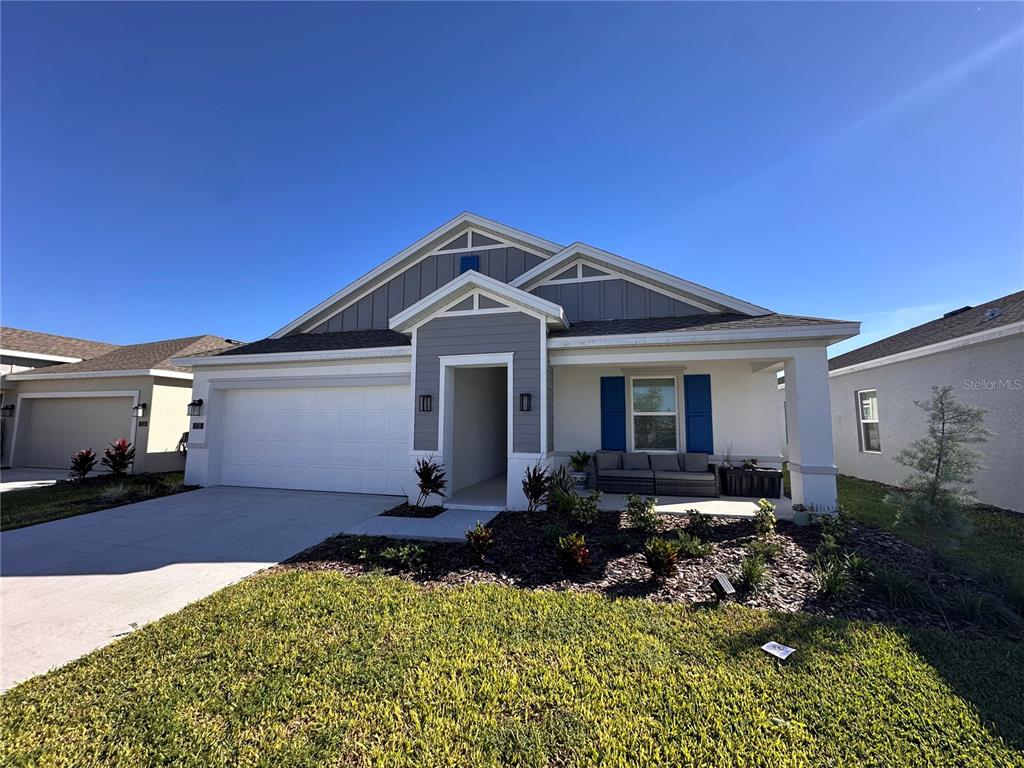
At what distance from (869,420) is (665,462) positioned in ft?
24.5

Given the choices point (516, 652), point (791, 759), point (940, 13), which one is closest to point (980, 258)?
point (940, 13)

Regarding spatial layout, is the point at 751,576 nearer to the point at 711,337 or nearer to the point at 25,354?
the point at 711,337

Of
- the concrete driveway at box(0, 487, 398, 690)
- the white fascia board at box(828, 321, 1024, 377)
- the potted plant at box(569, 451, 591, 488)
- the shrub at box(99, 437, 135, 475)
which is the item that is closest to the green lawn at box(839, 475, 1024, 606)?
the white fascia board at box(828, 321, 1024, 377)

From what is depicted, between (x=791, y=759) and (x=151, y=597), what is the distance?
5746 millimetres

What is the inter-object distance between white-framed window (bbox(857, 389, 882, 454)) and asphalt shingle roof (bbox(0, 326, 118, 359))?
29.3 m

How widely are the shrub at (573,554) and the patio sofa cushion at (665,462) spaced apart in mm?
5306

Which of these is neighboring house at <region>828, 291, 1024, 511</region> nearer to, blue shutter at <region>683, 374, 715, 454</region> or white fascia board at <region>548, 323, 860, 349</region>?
white fascia board at <region>548, 323, 860, 349</region>

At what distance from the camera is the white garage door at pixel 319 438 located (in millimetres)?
9336

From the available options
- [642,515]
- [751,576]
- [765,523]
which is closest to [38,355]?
[642,515]

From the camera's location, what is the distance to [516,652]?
322 centimetres

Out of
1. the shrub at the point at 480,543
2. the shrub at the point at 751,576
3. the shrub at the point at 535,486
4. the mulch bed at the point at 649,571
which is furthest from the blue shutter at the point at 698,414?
the shrub at the point at 480,543

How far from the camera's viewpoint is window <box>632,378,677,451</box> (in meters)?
10.2

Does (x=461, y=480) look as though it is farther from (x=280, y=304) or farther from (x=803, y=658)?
(x=280, y=304)

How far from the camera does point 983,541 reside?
6.07m
